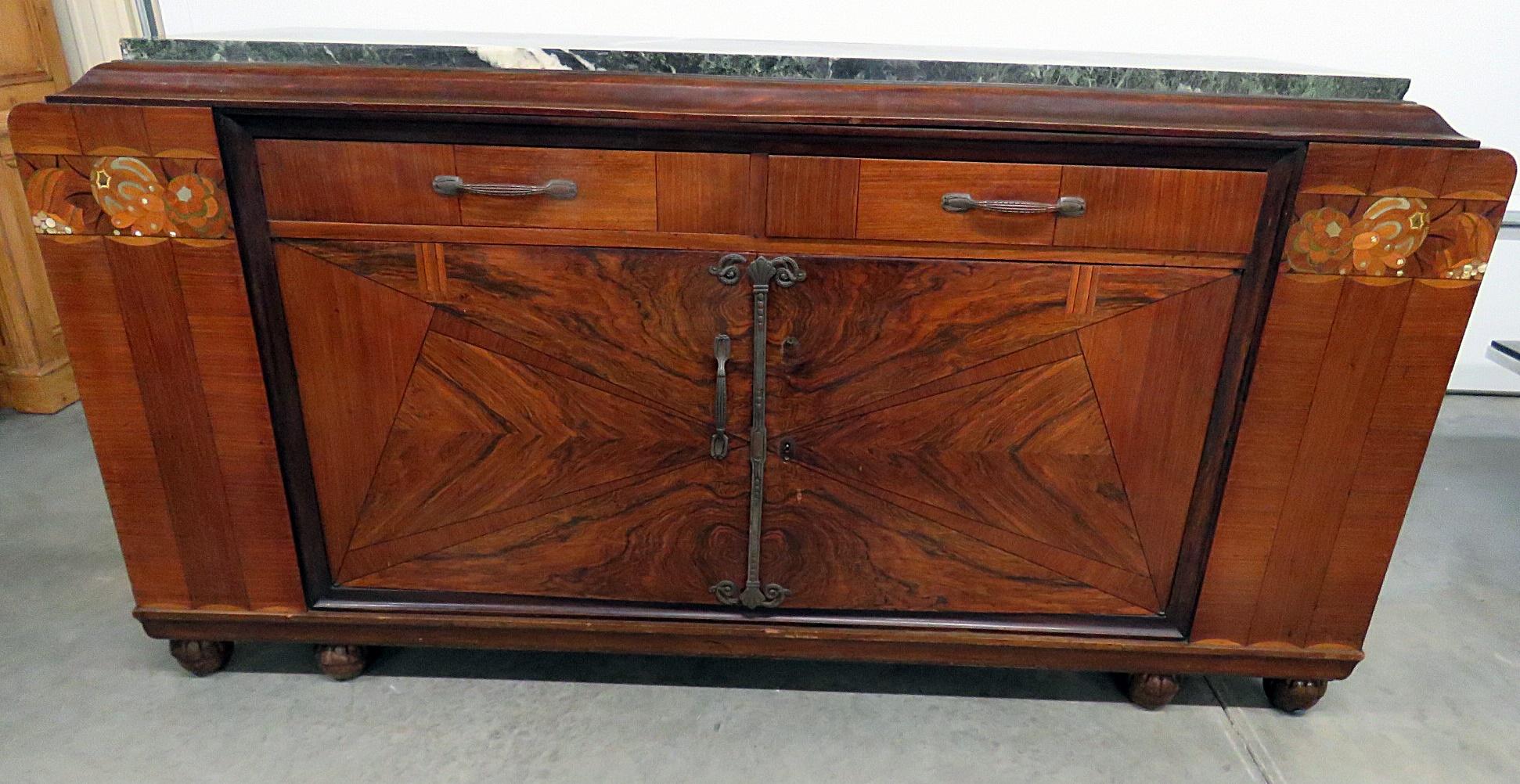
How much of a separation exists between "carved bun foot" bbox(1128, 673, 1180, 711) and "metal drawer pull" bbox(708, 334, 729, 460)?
Result: 794 millimetres

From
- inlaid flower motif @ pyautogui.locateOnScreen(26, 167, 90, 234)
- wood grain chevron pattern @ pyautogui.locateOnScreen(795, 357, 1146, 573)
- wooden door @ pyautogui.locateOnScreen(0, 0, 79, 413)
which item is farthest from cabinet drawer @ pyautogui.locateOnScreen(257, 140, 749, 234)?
wooden door @ pyautogui.locateOnScreen(0, 0, 79, 413)

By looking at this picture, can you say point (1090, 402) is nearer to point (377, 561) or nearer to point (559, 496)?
point (559, 496)

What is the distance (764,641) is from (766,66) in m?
0.88

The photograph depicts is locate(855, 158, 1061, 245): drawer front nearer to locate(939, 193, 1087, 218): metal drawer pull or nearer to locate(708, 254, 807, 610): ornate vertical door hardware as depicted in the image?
locate(939, 193, 1087, 218): metal drawer pull

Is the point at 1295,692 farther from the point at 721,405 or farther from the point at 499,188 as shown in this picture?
the point at 499,188

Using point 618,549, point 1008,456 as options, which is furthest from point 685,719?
point 1008,456

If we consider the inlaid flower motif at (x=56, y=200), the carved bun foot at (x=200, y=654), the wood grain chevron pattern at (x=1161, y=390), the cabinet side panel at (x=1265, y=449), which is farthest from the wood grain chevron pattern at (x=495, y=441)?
the cabinet side panel at (x=1265, y=449)

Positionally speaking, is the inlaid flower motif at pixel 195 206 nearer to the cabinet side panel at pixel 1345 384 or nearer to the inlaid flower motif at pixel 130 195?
the inlaid flower motif at pixel 130 195

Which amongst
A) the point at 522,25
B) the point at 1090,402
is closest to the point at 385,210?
the point at 1090,402

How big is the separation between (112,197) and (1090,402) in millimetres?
1380

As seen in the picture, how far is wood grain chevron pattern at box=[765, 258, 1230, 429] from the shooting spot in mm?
1255

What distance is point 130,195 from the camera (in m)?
1.22

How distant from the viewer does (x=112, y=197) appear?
122 centimetres

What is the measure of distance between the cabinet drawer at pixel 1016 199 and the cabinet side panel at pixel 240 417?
0.77 meters
